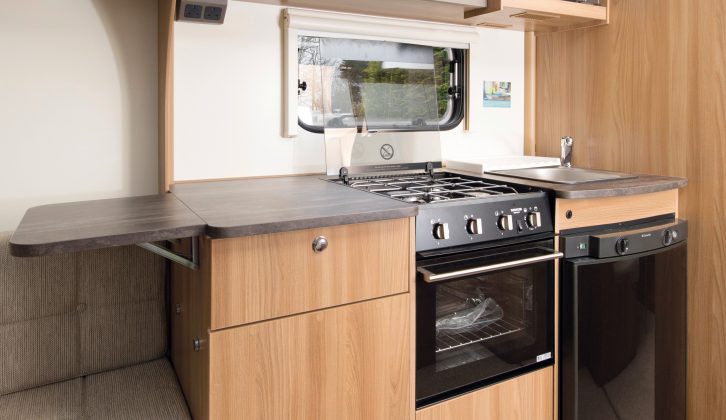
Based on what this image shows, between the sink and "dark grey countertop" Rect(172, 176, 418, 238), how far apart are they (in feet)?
2.28

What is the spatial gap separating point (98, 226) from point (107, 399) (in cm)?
58

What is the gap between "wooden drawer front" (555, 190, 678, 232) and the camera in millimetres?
1757

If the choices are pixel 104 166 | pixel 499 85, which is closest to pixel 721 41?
pixel 499 85

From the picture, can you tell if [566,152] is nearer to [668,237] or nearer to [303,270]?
[668,237]

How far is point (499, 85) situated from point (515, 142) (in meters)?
0.29

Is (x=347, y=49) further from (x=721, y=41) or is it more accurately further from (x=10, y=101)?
(x=721, y=41)

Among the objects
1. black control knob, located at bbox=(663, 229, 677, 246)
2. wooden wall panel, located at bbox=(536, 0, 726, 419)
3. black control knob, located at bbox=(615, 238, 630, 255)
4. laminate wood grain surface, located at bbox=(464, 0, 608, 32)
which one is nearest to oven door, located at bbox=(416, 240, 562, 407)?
black control knob, located at bbox=(615, 238, 630, 255)

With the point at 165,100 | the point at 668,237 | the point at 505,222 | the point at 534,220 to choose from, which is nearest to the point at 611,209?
the point at 668,237

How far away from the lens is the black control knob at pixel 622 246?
1767 millimetres

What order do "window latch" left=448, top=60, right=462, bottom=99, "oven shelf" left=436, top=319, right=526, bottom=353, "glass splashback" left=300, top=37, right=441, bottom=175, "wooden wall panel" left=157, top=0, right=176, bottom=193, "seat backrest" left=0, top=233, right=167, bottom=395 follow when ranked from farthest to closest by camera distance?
"window latch" left=448, top=60, right=462, bottom=99, "glass splashback" left=300, top=37, right=441, bottom=175, "wooden wall panel" left=157, top=0, right=176, bottom=193, "oven shelf" left=436, top=319, right=526, bottom=353, "seat backrest" left=0, top=233, right=167, bottom=395

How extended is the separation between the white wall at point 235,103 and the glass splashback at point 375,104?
17cm

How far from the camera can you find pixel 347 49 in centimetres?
213

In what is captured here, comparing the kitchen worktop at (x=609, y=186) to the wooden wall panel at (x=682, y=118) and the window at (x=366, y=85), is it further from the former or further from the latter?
the window at (x=366, y=85)

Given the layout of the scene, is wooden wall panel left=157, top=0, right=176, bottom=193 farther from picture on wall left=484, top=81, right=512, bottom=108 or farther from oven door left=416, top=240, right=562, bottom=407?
picture on wall left=484, top=81, right=512, bottom=108
